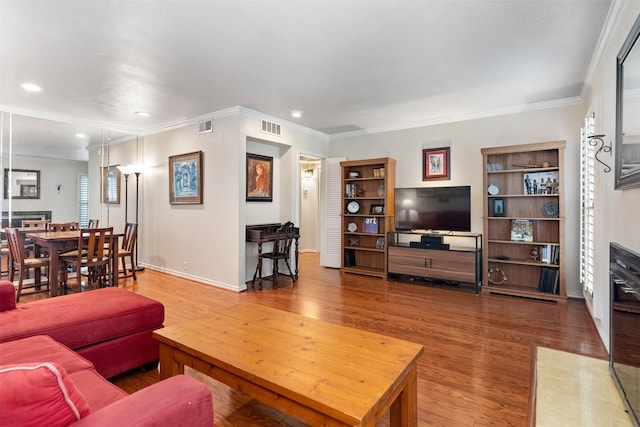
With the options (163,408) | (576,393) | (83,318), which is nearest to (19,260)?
(83,318)

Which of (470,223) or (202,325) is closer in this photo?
(202,325)

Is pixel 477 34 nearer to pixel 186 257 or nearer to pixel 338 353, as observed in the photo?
pixel 338 353

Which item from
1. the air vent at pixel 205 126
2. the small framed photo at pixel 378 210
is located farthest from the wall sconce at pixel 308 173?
the air vent at pixel 205 126

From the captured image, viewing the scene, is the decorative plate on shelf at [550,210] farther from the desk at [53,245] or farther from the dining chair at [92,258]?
the desk at [53,245]

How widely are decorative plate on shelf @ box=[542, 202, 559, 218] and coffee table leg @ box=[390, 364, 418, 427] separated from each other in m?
→ 3.56

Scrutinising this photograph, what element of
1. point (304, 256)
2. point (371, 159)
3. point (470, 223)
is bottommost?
point (304, 256)

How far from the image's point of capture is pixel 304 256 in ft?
25.8

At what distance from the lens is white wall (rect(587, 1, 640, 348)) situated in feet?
6.46

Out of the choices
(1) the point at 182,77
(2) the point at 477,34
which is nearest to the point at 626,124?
(2) the point at 477,34

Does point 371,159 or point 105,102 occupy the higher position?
point 105,102

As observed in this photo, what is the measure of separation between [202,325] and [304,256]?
591cm

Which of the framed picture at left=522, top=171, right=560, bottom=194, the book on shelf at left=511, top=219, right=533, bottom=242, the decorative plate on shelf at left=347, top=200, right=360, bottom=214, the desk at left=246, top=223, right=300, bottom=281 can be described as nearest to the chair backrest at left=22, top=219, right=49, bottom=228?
the desk at left=246, top=223, right=300, bottom=281

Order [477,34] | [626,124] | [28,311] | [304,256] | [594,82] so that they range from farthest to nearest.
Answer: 1. [304,256]
2. [594,82]
3. [477,34]
4. [28,311]
5. [626,124]

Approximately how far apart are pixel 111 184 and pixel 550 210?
663 cm
